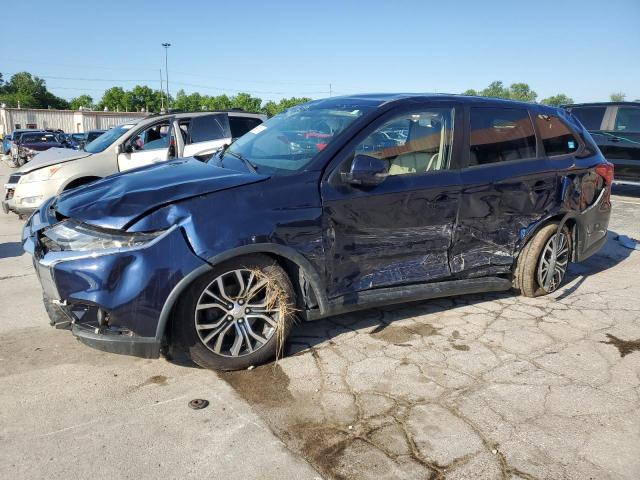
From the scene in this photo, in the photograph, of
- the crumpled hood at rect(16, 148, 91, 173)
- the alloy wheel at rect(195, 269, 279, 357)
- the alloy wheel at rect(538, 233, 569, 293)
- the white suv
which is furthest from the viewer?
the crumpled hood at rect(16, 148, 91, 173)

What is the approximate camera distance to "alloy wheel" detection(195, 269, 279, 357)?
3.13m

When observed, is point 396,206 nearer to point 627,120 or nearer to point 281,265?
point 281,265

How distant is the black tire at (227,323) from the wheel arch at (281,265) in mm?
50

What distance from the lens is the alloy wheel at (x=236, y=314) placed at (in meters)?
3.13

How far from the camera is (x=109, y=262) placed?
9.34 feet

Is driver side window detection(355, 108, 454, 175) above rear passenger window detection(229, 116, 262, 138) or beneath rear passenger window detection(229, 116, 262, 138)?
beneath

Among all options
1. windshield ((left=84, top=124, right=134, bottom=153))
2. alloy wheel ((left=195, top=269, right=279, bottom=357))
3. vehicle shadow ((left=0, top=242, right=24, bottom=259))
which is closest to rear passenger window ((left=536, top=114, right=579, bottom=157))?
alloy wheel ((left=195, top=269, right=279, bottom=357))

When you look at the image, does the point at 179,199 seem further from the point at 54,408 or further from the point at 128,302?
the point at 54,408

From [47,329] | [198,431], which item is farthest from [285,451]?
[47,329]

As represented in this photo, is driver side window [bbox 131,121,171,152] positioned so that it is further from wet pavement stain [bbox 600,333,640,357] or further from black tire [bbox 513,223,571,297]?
wet pavement stain [bbox 600,333,640,357]

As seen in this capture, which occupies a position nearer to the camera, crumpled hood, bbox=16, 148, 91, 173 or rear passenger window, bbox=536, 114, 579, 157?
rear passenger window, bbox=536, 114, 579, 157

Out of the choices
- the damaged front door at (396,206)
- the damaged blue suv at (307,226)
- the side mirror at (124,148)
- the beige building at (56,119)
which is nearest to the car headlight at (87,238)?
the damaged blue suv at (307,226)

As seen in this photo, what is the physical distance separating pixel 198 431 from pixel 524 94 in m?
154

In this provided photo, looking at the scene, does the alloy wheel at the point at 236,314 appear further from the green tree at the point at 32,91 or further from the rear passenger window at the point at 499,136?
the green tree at the point at 32,91
